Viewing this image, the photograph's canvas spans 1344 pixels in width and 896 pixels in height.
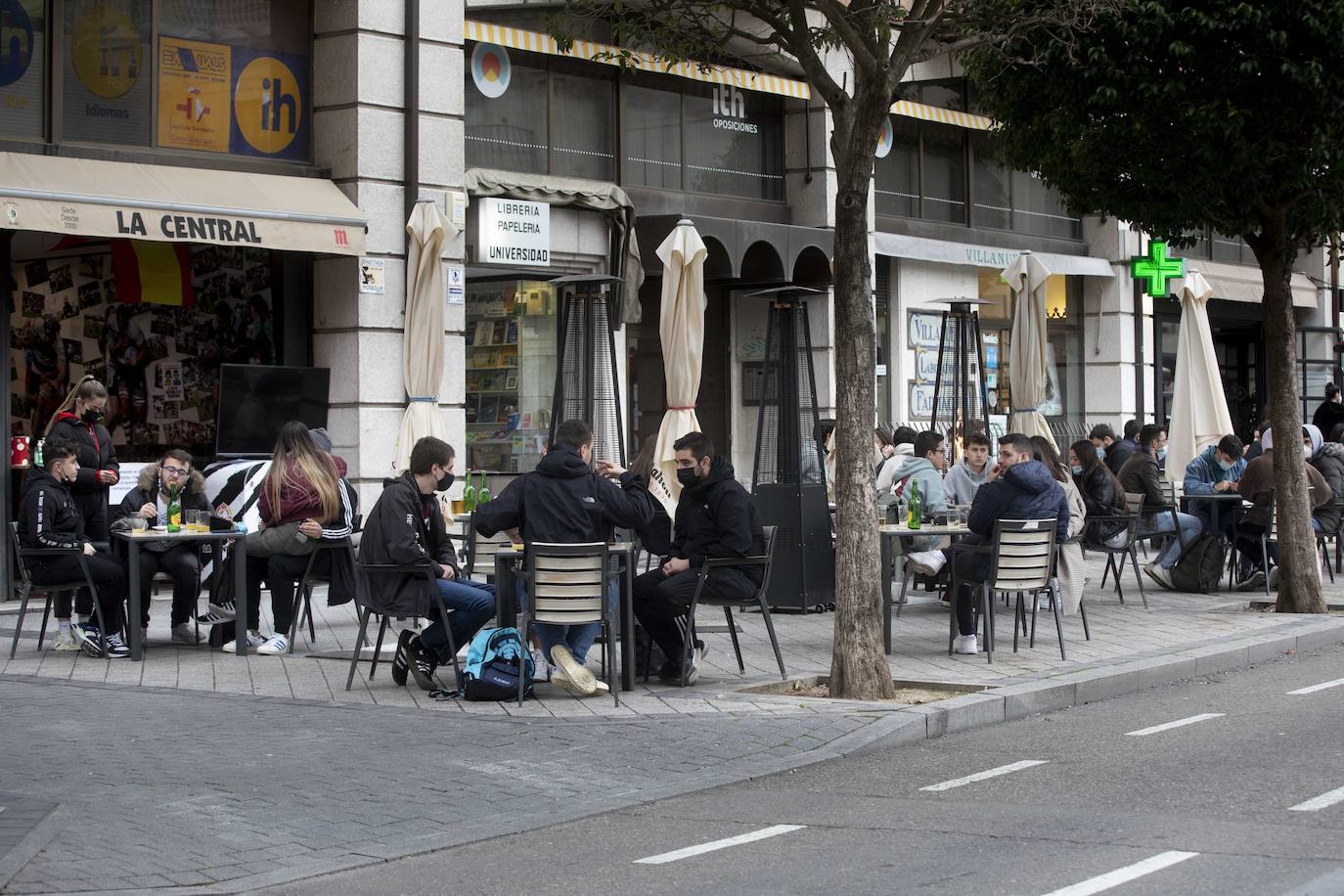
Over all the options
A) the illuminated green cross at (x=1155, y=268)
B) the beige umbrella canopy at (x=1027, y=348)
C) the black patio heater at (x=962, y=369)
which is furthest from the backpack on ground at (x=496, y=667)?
the illuminated green cross at (x=1155, y=268)

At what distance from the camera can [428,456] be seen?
409 inches

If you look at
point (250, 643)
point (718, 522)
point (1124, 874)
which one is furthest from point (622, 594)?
point (1124, 874)

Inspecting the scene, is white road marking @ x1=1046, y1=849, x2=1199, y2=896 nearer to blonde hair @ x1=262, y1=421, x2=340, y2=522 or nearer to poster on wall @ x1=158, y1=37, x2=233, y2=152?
blonde hair @ x1=262, y1=421, x2=340, y2=522

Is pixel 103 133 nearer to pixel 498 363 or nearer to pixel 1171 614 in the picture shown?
pixel 498 363

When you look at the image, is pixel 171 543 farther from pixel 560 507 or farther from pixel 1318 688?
pixel 1318 688

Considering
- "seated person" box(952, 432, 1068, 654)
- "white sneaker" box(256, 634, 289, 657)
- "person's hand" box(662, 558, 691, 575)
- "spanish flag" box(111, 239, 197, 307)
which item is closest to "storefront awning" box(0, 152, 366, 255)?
"spanish flag" box(111, 239, 197, 307)

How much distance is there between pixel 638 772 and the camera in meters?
7.93

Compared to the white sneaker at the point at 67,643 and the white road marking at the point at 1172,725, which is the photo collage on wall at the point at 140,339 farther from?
the white road marking at the point at 1172,725

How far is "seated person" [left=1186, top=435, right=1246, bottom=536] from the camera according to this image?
16.7 metres

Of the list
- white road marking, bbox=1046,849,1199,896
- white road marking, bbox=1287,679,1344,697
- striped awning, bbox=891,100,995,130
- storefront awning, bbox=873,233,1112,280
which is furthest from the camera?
striped awning, bbox=891,100,995,130

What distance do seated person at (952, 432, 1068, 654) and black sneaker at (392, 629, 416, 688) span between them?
3.72 m

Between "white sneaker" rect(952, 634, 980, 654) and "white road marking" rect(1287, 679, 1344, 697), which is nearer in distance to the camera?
"white road marking" rect(1287, 679, 1344, 697)

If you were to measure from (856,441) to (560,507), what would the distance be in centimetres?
173

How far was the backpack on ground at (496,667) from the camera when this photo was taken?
385 inches
